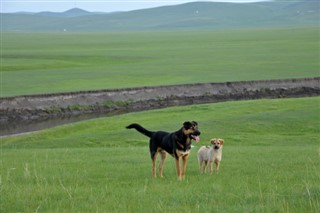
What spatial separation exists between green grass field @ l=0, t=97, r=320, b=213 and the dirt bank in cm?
1348

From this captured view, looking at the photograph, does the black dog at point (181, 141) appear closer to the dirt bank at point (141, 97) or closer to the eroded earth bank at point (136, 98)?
the eroded earth bank at point (136, 98)

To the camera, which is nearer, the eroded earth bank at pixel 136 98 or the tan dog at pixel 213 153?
the tan dog at pixel 213 153

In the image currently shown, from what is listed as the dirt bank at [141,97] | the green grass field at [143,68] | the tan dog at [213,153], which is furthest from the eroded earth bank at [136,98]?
the tan dog at [213,153]

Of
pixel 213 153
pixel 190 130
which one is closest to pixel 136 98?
pixel 213 153

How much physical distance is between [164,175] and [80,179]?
199 cm

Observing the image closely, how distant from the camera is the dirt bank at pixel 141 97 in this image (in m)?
45.8

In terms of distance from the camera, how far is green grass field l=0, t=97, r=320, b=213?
8.79 metres

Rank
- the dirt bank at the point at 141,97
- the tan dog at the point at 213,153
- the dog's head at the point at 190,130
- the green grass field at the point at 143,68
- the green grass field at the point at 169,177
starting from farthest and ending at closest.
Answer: the green grass field at the point at 143,68, the dirt bank at the point at 141,97, the tan dog at the point at 213,153, the dog's head at the point at 190,130, the green grass field at the point at 169,177

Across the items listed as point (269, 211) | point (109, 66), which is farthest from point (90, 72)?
point (269, 211)

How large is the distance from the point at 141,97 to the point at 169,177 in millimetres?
38410

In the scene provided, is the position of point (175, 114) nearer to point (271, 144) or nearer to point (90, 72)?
point (271, 144)

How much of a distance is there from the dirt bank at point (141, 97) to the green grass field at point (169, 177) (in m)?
13.5

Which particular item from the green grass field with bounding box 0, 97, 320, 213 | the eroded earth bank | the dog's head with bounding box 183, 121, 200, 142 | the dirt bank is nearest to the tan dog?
the green grass field with bounding box 0, 97, 320, 213

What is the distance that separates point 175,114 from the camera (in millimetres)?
37750
